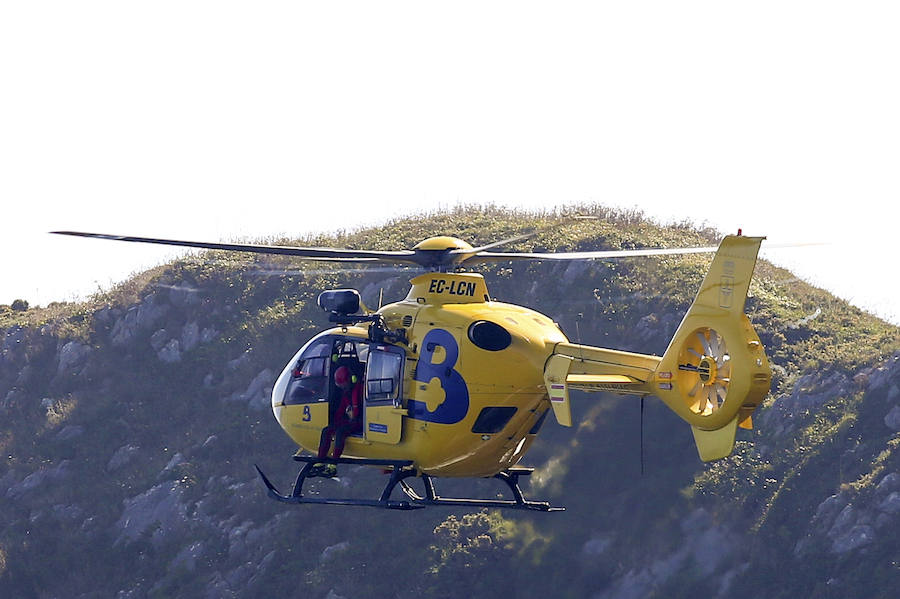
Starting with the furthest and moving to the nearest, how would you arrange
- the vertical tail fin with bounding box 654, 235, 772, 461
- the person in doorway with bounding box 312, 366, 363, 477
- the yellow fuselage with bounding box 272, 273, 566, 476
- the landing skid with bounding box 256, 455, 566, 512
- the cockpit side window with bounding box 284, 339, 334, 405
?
the cockpit side window with bounding box 284, 339, 334, 405, the person in doorway with bounding box 312, 366, 363, 477, the landing skid with bounding box 256, 455, 566, 512, the yellow fuselage with bounding box 272, 273, 566, 476, the vertical tail fin with bounding box 654, 235, 772, 461

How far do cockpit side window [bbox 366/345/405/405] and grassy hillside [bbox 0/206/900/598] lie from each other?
484 inches

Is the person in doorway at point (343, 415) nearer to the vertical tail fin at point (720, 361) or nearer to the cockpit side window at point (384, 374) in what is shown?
the cockpit side window at point (384, 374)

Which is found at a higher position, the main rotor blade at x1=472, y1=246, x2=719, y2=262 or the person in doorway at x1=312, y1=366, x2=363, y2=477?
the main rotor blade at x1=472, y1=246, x2=719, y2=262

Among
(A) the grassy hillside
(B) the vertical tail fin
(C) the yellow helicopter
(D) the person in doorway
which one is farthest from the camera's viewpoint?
(A) the grassy hillside

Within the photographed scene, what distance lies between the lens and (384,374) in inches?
909

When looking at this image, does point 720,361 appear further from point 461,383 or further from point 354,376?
point 354,376

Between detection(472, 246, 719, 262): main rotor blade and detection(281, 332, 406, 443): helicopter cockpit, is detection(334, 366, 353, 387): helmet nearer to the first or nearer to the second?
detection(281, 332, 406, 443): helicopter cockpit

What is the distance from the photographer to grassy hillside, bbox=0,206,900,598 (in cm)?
3269

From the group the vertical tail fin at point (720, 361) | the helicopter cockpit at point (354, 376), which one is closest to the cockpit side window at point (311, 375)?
the helicopter cockpit at point (354, 376)

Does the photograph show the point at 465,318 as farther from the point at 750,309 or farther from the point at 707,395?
the point at 750,309

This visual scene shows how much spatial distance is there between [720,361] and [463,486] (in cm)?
1894

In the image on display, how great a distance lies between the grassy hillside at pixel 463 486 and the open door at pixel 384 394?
473 inches

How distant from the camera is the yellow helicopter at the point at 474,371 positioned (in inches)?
763

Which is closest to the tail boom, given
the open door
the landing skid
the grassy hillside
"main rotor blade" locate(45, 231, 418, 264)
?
the open door
